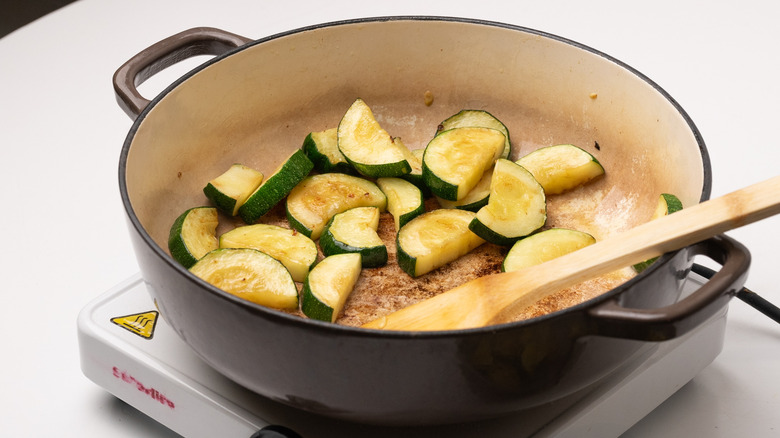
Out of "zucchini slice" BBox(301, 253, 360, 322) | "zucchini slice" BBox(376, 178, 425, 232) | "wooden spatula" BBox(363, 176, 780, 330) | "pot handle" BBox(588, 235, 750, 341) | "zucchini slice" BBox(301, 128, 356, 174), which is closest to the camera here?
A: "pot handle" BBox(588, 235, 750, 341)

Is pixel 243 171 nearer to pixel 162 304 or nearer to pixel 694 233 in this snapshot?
pixel 162 304

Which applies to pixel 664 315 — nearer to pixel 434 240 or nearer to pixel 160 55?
pixel 434 240

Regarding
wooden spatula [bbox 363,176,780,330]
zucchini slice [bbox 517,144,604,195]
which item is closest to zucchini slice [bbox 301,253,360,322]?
wooden spatula [bbox 363,176,780,330]

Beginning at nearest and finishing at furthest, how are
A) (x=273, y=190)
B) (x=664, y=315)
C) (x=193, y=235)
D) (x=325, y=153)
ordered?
(x=664, y=315), (x=193, y=235), (x=273, y=190), (x=325, y=153)

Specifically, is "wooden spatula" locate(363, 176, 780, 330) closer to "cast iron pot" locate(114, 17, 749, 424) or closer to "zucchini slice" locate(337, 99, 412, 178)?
"cast iron pot" locate(114, 17, 749, 424)

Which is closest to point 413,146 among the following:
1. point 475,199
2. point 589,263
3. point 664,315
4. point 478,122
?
point 478,122

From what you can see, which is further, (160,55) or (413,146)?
(413,146)

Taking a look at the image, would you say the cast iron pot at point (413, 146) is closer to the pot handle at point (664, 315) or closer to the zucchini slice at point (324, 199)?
the pot handle at point (664, 315)
